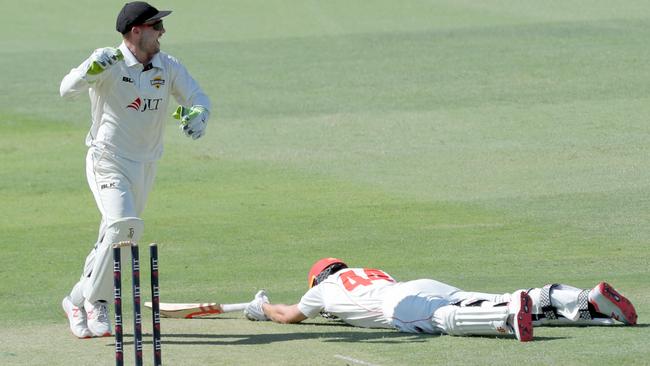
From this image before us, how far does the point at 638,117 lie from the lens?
59.4ft

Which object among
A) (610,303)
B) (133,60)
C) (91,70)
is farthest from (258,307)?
(610,303)

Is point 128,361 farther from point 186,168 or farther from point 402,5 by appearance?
point 402,5

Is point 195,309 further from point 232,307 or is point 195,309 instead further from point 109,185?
point 109,185

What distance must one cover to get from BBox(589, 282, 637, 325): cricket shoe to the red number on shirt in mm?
1446

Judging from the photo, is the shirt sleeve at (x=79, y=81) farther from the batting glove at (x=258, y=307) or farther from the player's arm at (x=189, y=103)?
the batting glove at (x=258, y=307)

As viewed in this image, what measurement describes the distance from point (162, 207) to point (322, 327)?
17.7ft

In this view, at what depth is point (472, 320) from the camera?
337 inches

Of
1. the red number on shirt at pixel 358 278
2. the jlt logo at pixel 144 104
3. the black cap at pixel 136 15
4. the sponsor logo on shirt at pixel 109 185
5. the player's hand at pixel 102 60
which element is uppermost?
the black cap at pixel 136 15

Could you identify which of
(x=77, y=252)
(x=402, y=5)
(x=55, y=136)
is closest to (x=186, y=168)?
(x=55, y=136)

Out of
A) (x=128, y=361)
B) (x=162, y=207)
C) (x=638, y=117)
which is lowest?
(x=128, y=361)

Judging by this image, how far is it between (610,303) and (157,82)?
10.7 ft

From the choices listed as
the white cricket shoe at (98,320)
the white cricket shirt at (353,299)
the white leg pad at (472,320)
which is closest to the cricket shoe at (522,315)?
the white leg pad at (472,320)

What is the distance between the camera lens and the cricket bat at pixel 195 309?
980 centimetres

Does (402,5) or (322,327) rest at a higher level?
(402,5)
